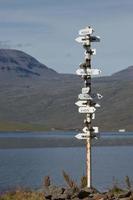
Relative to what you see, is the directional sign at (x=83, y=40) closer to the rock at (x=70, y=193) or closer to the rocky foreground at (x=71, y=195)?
the rocky foreground at (x=71, y=195)

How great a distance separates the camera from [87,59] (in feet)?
83.0

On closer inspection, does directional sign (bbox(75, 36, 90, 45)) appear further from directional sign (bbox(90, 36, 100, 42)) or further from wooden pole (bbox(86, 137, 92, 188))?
wooden pole (bbox(86, 137, 92, 188))

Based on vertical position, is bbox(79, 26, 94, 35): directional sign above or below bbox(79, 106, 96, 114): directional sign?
above

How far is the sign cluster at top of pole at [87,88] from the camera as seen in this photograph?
2483 cm

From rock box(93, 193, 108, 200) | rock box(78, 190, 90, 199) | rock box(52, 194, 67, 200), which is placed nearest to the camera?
rock box(93, 193, 108, 200)

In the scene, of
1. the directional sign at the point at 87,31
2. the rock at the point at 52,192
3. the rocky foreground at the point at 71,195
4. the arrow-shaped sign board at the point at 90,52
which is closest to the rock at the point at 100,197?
the rocky foreground at the point at 71,195

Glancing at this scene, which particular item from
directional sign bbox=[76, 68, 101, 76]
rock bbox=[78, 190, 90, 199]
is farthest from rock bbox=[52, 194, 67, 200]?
directional sign bbox=[76, 68, 101, 76]

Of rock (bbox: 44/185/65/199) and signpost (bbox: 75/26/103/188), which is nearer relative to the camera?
rock (bbox: 44/185/65/199)

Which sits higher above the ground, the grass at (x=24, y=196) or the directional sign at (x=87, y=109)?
the directional sign at (x=87, y=109)

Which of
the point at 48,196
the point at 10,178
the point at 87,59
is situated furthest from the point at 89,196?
the point at 10,178

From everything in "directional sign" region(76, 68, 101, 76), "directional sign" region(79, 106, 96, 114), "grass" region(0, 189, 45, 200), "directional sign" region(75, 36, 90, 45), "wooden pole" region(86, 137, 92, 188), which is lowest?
"grass" region(0, 189, 45, 200)

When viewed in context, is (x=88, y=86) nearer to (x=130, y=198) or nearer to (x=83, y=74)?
(x=83, y=74)

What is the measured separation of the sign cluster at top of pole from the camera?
977 inches

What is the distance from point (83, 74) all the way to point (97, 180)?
32.4 m
